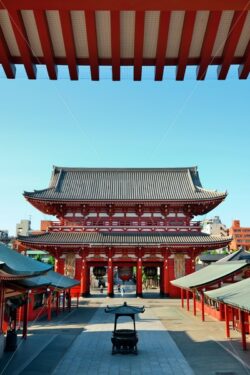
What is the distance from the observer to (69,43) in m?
4.66

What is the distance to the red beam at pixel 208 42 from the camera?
432 cm

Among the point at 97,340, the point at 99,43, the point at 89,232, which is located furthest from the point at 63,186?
the point at 99,43

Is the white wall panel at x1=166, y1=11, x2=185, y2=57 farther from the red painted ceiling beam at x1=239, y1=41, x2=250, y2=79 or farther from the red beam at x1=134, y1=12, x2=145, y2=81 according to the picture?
the red painted ceiling beam at x1=239, y1=41, x2=250, y2=79

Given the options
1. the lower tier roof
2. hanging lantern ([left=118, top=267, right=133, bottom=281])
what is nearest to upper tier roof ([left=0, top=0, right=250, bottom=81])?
hanging lantern ([left=118, top=267, right=133, bottom=281])

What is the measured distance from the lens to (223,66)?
5.02m

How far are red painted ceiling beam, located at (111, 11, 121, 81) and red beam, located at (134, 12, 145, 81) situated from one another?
9.0 inches

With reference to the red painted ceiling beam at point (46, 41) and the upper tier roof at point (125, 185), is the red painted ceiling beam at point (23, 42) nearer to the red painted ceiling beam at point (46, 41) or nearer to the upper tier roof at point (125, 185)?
the red painted ceiling beam at point (46, 41)

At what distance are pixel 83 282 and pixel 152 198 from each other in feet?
33.8

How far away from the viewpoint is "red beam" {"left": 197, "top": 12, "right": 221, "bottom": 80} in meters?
4.32

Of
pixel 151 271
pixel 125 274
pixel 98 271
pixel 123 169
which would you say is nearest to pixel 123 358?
pixel 125 274

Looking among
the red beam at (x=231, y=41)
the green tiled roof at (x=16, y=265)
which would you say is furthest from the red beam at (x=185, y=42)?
the green tiled roof at (x=16, y=265)

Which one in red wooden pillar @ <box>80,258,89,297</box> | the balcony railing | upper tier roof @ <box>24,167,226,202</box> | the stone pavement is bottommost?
the stone pavement

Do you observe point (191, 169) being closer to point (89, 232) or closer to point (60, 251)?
point (89, 232)

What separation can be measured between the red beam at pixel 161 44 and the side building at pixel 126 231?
28.6 m
